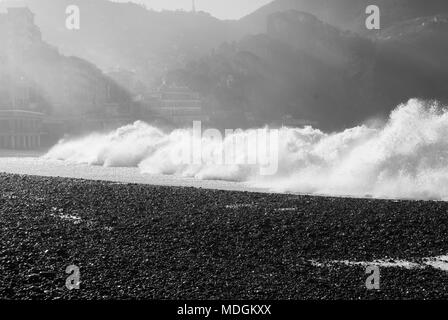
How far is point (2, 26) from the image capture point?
199 metres

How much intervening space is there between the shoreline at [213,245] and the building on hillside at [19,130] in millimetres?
113032

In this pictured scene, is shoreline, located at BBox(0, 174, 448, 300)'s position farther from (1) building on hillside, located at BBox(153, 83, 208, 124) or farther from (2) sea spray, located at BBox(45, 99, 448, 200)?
(1) building on hillside, located at BBox(153, 83, 208, 124)

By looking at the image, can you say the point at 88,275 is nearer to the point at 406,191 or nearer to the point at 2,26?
the point at 406,191

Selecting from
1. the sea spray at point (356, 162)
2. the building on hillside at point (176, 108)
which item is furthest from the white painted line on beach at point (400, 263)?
the building on hillside at point (176, 108)

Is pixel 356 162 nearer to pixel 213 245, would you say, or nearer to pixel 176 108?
pixel 213 245

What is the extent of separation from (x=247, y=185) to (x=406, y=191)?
11526 millimetres

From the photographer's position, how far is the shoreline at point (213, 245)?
47.4 ft

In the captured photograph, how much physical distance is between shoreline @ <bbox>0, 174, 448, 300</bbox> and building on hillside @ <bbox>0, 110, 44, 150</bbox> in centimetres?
11303

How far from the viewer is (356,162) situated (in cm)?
4009

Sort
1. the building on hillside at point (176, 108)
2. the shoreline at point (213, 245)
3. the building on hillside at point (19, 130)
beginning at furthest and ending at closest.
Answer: the building on hillside at point (176, 108) → the building on hillside at point (19, 130) → the shoreline at point (213, 245)

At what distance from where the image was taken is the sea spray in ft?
116

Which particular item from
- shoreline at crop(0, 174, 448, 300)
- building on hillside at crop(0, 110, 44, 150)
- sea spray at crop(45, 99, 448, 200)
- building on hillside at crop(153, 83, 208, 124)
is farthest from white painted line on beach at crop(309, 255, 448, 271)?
building on hillside at crop(153, 83, 208, 124)

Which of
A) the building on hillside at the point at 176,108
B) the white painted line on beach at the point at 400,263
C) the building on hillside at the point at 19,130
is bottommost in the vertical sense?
the white painted line on beach at the point at 400,263

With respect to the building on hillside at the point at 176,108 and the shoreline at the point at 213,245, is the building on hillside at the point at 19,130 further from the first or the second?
the shoreline at the point at 213,245
